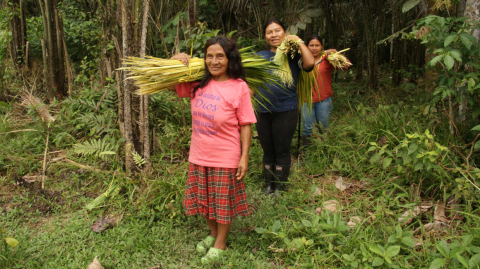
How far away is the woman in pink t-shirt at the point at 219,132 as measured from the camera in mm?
2186

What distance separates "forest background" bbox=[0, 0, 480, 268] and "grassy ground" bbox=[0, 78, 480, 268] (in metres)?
0.01

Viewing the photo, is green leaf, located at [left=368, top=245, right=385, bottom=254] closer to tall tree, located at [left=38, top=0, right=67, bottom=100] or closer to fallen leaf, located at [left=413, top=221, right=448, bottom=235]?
fallen leaf, located at [left=413, top=221, right=448, bottom=235]

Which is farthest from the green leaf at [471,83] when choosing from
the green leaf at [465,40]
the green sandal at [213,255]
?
the green sandal at [213,255]

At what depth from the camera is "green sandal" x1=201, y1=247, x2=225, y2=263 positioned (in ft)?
7.69

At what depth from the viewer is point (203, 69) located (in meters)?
2.37

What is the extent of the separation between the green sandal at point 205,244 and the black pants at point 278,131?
1000 millimetres

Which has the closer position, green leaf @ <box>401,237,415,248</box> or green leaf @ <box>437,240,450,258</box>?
green leaf @ <box>437,240,450,258</box>

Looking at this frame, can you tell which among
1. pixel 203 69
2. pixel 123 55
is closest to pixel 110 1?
pixel 123 55

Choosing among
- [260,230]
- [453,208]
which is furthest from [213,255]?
[453,208]

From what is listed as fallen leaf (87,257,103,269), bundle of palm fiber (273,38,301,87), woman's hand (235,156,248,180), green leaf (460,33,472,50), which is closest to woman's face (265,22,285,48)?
bundle of palm fiber (273,38,301,87)

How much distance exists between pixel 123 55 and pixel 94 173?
1280mm

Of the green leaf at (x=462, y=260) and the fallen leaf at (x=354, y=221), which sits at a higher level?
the green leaf at (x=462, y=260)

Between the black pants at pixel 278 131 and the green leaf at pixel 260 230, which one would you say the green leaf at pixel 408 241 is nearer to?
the green leaf at pixel 260 230

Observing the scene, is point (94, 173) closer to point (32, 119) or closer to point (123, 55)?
point (123, 55)
